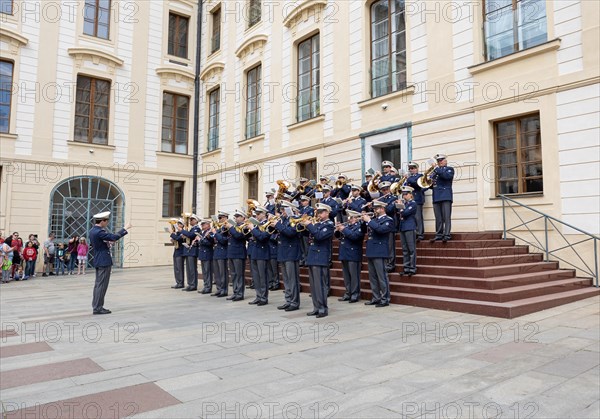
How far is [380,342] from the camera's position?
19.3ft

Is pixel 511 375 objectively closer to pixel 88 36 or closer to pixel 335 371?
pixel 335 371

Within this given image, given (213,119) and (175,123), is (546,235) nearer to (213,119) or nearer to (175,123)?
(213,119)

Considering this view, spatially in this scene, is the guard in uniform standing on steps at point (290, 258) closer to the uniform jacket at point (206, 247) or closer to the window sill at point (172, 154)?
the uniform jacket at point (206, 247)

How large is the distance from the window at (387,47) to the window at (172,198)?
1192 centimetres

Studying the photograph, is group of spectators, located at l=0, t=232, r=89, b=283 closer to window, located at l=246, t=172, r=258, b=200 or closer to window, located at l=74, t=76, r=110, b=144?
window, located at l=74, t=76, r=110, b=144

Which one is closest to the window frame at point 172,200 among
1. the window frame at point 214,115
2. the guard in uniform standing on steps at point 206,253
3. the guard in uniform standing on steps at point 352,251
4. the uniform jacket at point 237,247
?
the window frame at point 214,115

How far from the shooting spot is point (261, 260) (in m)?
9.59

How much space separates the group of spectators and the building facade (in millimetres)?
1361

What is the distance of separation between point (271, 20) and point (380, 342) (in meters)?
15.8

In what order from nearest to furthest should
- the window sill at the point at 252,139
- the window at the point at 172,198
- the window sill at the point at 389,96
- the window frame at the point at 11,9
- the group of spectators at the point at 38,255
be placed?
the window sill at the point at 389,96, the group of spectators at the point at 38,255, the window frame at the point at 11,9, the window sill at the point at 252,139, the window at the point at 172,198

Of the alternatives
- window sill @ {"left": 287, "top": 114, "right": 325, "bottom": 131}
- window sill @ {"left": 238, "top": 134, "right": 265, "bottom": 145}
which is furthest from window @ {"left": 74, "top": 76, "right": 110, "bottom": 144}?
window sill @ {"left": 287, "top": 114, "right": 325, "bottom": 131}

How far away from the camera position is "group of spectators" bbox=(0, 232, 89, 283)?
50.9ft

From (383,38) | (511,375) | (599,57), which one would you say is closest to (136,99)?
(383,38)

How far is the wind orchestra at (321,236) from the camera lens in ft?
27.6
